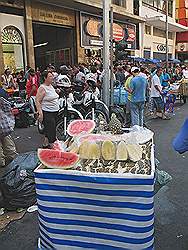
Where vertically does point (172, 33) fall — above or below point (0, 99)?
above

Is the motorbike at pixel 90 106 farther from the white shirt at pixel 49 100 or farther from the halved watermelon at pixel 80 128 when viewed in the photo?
the halved watermelon at pixel 80 128

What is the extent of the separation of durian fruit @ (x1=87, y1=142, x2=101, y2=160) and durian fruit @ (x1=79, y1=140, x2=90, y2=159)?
0.03 m

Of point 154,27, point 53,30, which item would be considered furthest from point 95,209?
point 154,27

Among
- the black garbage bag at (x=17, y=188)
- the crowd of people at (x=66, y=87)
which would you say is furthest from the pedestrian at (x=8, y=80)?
the black garbage bag at (x=17, y=188)

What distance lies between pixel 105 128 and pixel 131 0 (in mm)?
25932

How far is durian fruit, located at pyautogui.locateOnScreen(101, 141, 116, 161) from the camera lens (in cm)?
275

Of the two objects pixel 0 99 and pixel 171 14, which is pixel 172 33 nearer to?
pixel 171 14

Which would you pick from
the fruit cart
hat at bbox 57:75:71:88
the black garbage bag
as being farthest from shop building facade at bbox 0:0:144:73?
the black garbage bag

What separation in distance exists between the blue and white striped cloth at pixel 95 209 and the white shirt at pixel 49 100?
3861 mm

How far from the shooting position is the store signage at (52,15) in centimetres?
1722

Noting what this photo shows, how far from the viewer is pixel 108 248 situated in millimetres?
2619

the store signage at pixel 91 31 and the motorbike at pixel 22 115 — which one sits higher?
the store signage at pixel 91 31

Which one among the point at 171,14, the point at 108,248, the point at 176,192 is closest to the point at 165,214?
the point at 176,192

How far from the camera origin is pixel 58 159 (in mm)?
2715
